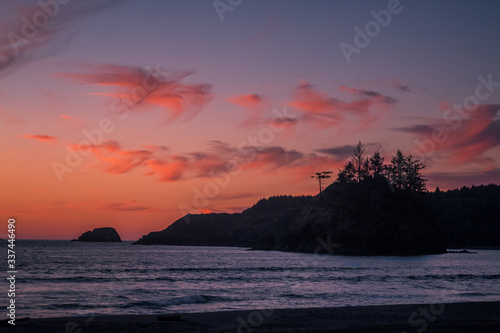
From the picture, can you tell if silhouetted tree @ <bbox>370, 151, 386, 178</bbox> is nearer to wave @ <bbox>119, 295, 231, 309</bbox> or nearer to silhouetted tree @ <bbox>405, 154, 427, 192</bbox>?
silhouetted tree @ <bbox>405, 154, 427, 192</bbox>

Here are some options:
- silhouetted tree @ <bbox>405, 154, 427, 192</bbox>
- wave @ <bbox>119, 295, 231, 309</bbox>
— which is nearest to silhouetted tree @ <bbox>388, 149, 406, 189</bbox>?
silhouetted tree @ <bbox>405, 154, 427, 192</bbox>

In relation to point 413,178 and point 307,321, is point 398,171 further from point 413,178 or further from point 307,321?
point 307,321

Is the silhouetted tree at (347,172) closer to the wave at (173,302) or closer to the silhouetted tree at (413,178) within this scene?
the silhouetted tree at (413,178)

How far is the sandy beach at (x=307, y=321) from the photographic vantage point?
2030 cm

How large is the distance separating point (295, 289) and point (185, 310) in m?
16.1

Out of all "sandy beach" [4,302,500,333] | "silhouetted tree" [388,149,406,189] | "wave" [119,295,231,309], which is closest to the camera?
"sandy beach" [4,302,500,333]

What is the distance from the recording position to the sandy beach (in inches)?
799

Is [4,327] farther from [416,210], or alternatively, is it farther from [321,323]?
[416,210]

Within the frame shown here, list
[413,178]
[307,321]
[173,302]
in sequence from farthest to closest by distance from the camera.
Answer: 1. [413,178]
2. [173,302]
3. [307,321]

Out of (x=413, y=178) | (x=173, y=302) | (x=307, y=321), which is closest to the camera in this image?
(x=307, y=321)

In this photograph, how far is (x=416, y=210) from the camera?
130 m

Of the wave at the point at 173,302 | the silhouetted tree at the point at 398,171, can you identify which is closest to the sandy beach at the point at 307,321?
the wave at the point at 173,302

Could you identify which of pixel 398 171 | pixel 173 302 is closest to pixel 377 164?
pixel 398 171

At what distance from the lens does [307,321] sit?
77.6ft
